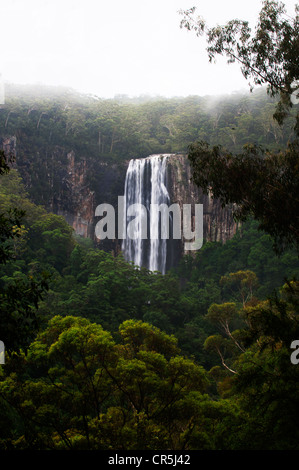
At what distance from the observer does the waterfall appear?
2905 cm

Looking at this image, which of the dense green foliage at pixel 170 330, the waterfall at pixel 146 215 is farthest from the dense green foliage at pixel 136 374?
the waterfall at pixel 146 215

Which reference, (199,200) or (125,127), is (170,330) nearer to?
(199,200)

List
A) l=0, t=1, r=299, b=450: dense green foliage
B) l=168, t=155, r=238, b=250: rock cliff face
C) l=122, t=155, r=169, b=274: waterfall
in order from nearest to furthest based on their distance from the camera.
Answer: l=0, t=1, r=299, b=450: dense green foliage → l=122, t=155, r=169, b=274: waterfall → l=168, t=155, r=238, b=250: rock cliff face

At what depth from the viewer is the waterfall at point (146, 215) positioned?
29.0 meters

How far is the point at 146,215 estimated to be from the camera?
29.3 m

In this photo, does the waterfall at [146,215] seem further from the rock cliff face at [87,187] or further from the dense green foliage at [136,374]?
the dense green foliage at [136,374]

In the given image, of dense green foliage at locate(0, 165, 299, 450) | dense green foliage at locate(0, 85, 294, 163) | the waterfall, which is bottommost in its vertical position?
dense green foliage at locate(0, 165, 299, 450)

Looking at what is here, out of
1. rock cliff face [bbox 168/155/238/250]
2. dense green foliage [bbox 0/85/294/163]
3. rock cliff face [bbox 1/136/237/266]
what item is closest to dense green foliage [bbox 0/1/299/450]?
rock cliff face [bbox 168/155/238/250]

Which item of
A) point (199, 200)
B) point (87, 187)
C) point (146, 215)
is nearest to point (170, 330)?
point (146, 215)

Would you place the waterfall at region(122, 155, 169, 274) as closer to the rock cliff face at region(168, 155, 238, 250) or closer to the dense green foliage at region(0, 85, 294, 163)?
the rock cliff face at region(168, 155, 238, 250)

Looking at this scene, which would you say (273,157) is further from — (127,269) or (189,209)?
(189,209)

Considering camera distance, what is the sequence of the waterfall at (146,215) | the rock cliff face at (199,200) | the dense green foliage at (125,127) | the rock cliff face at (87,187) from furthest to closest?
the dense green foliage at (125,127) → the rock cliff face at (87,187) → the rock cliff face at (199,200) → the waterfall at (146,215)

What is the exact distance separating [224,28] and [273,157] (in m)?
3.76
